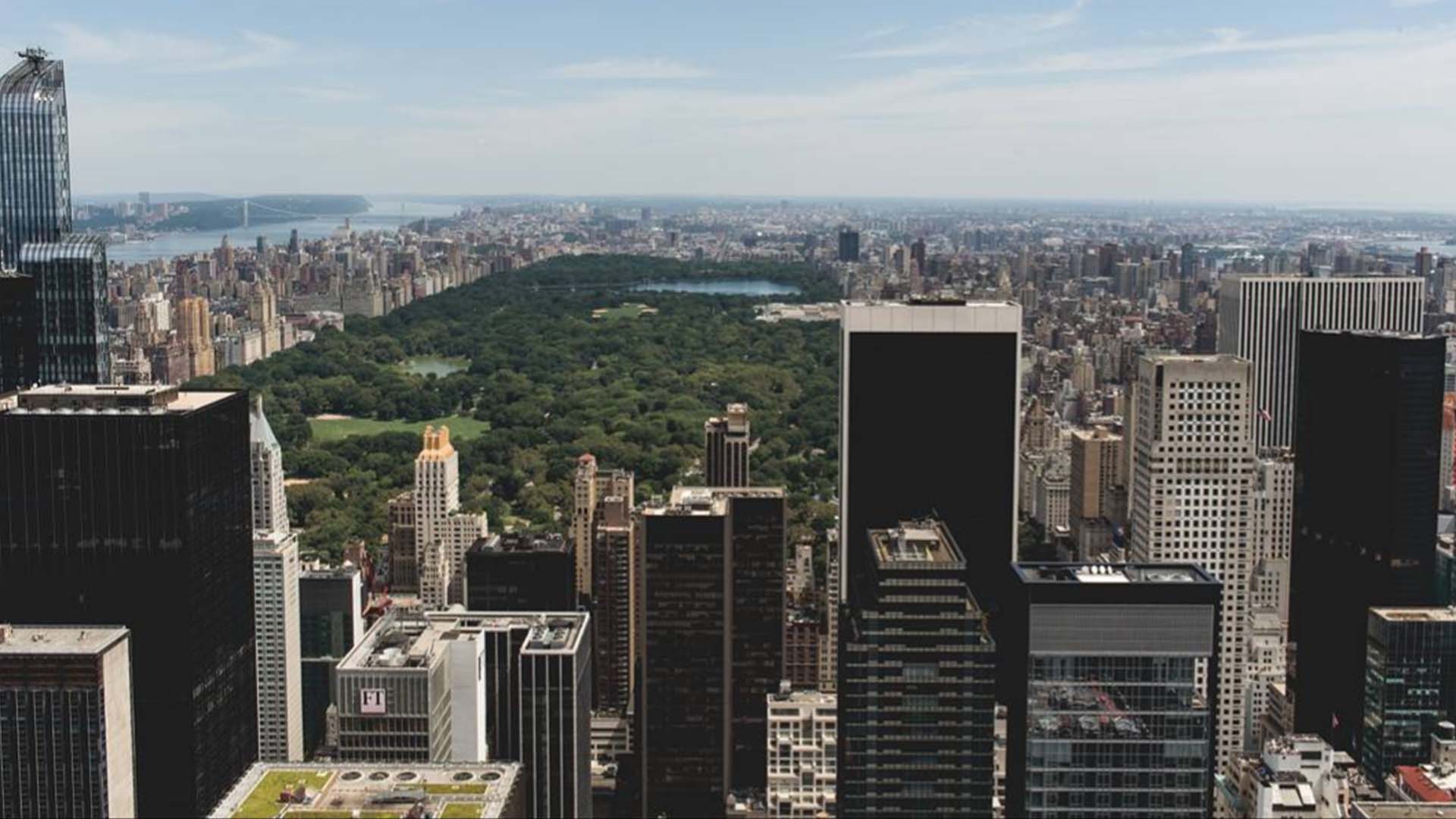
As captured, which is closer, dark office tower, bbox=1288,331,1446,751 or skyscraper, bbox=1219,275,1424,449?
dark office tower, bbox=1288,331,1446,751

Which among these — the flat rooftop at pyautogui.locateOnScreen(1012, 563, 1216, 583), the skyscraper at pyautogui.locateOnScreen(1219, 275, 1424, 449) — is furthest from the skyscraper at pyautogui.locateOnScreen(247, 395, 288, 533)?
the skyscraper at pyautogui.locateOnScreen(1219, 275, 1424, 449)

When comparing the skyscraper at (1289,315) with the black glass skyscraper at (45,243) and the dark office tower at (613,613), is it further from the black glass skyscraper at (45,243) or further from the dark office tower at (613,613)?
the black glass skyscraper at (45,243)

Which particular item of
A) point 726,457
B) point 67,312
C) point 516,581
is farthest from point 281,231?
point 516,581

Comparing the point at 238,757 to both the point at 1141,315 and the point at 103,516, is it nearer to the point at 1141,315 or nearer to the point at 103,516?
the point at 103,516

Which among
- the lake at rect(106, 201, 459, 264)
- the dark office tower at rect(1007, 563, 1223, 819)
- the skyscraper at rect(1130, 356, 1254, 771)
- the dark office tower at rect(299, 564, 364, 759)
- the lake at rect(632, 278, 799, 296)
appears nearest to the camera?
the dark office tower at rect(1007, 563, 1223, 819)

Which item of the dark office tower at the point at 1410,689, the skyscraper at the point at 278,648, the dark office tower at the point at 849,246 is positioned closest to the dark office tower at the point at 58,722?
the skyscraper at the point at 278,648

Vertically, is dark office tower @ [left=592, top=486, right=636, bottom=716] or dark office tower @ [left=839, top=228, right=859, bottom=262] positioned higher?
dark office tower @ [left=839, top=228, right=859, bottom=262]

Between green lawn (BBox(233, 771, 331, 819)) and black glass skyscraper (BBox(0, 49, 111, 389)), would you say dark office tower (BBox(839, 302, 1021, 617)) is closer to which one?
green lawn (BBox(233, 771, 331, 819))
